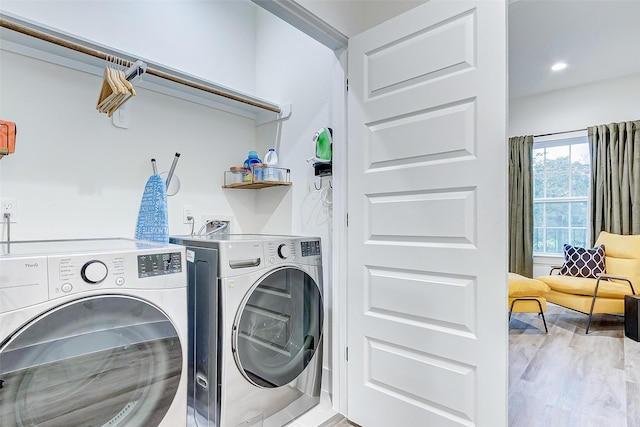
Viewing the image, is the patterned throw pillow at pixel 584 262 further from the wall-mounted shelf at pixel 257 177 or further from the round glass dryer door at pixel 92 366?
the round glass dryer door at pixel 92 366

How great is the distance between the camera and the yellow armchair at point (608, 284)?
3258 mm

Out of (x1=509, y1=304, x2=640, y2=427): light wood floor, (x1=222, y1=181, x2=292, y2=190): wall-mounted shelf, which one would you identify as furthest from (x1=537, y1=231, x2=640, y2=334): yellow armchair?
(x1=222, y1=181, x2=292, y2=190): wall-mounted shelf

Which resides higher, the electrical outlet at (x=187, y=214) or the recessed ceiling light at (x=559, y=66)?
the recessed ceiling light at (x=559, y=66)

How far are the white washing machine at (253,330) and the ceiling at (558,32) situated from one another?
1.19 meters

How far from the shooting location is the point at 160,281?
3.93 ft

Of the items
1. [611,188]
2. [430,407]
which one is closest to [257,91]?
[430,407]

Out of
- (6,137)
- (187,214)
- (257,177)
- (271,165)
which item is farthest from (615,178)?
(6,137)

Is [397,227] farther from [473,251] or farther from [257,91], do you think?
[257,91]

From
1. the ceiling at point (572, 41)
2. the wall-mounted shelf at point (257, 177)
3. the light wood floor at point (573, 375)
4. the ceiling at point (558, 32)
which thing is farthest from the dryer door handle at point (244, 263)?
the ceiling at point (572, 41)

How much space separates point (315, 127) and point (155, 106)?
3.23 feet

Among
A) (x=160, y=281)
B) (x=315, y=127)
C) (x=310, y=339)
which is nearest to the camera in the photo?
(x=160, y=281)

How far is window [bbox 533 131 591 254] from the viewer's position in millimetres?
4656

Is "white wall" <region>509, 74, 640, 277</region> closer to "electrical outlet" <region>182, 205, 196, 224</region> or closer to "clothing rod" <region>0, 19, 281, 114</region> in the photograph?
"clothing rod" <region>0, 19, 281, 114</region>

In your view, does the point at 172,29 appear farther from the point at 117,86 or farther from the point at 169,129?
the point at 117,86
